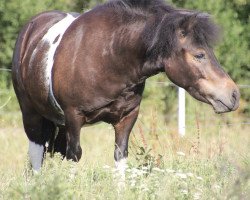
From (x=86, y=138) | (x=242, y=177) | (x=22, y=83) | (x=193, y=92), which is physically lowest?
(x=86, y=138)

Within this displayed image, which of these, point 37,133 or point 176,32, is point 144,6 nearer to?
point 176,32

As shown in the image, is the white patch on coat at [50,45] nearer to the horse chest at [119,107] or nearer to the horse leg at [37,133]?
the horse chest at [119,107]

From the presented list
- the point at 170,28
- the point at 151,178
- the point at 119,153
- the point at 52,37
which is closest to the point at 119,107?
the point at 119,153

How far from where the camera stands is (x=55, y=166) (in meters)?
5.96

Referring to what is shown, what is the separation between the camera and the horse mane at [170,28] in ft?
22.0

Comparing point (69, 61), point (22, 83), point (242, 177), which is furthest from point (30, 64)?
point (242, 177)

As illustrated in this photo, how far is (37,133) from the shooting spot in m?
8.74

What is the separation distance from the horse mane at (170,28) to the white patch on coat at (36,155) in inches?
93.3

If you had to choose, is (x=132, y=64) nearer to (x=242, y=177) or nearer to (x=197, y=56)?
(x=197, y=56)

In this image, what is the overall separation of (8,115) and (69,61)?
7.82 m

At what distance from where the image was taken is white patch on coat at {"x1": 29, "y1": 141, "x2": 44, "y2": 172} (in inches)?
345

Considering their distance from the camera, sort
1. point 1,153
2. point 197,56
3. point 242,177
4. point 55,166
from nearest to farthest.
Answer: point 242,177 → point 55,166 → point 197,56 → point 1,153

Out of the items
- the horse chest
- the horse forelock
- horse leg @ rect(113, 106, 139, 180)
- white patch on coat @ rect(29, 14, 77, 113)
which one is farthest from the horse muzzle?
white patch on coat @ rect(29, 14, 77, 113)

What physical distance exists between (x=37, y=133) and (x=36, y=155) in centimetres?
24
